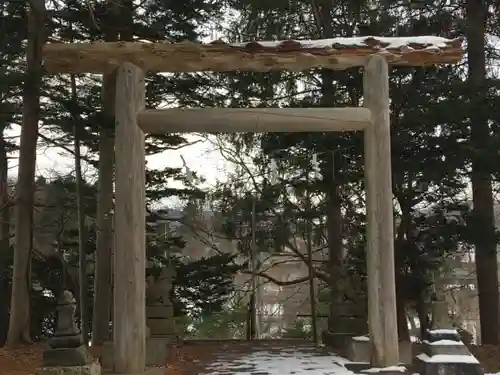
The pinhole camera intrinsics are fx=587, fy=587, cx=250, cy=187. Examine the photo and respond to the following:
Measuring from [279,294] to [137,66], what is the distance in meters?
13.3

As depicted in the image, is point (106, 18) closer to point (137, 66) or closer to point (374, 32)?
point (137, 66)

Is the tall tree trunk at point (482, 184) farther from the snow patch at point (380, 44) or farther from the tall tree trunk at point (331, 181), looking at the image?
the tall tree trunk at point (331, 181)

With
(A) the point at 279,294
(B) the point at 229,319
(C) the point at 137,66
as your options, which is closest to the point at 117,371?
(C) the point at 137,66

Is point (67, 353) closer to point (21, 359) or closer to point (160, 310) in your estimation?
point (21, 359)

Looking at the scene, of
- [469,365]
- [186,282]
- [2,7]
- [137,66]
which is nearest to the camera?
[469,365]

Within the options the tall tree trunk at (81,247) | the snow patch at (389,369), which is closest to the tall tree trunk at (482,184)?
the snow patch at (389,369)

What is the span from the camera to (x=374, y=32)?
8969mm

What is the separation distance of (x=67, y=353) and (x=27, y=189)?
4075mm

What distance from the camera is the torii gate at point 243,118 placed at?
5820 mm

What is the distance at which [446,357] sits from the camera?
552 centimetres

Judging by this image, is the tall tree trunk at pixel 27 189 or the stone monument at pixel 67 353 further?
the tall tree trunk at pixel 27 189

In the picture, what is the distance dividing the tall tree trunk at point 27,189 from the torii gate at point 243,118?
8.15 feet

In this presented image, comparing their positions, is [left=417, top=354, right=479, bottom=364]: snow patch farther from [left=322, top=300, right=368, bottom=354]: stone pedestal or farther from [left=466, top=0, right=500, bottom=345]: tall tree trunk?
[left=466, top=0, right=500, bottom=345]: tall tree trunk

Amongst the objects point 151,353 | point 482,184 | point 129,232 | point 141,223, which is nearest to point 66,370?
point 129,232
